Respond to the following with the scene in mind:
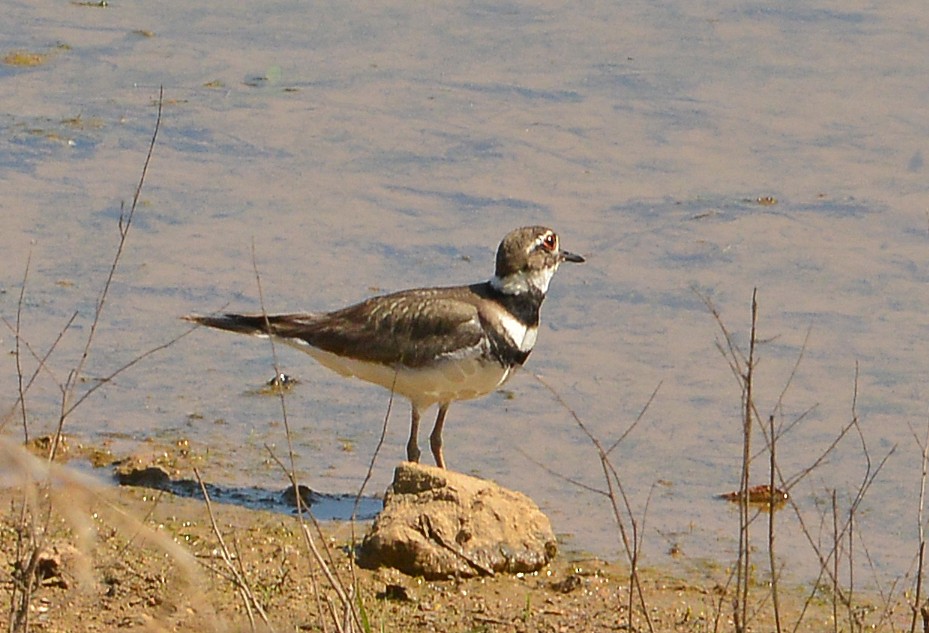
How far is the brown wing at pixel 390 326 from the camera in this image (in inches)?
273

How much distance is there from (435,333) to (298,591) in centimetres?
177

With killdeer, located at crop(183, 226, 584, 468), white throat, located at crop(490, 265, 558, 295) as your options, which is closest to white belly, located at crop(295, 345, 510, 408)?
killdeer, located at crop(183, 226, 584, 468)

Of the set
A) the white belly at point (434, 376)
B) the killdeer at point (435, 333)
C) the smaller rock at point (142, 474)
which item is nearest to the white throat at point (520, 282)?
the killdeer at point (435, 333)

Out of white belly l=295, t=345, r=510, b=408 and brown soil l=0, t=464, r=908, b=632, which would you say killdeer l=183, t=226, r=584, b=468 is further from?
brown soil l=0, t=464, r=908, b=632

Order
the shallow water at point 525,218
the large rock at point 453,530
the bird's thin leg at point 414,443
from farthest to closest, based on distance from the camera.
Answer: the shallow water at point 525,218 < the bird's thin leg at point 414,443 < the large rock at point 453,530

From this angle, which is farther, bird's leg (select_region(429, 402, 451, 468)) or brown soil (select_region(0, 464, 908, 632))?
bird's leg (select_region(429, 402, 451, 468))

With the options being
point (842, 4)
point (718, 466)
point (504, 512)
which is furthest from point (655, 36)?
point (504, 512)

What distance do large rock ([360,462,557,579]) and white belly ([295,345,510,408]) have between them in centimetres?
86

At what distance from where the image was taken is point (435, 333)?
22.8 feet

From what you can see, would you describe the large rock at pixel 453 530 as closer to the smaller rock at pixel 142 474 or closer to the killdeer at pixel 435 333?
the killdeer at pixel 435 333

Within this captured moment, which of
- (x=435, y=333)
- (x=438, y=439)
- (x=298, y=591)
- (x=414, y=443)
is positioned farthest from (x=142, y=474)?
(x=298, y=591)

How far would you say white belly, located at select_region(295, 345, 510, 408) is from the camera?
6871 millimetres

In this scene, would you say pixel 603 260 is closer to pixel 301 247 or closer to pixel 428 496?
pixel 301 247

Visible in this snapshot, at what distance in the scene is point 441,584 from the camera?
18.6 ft
